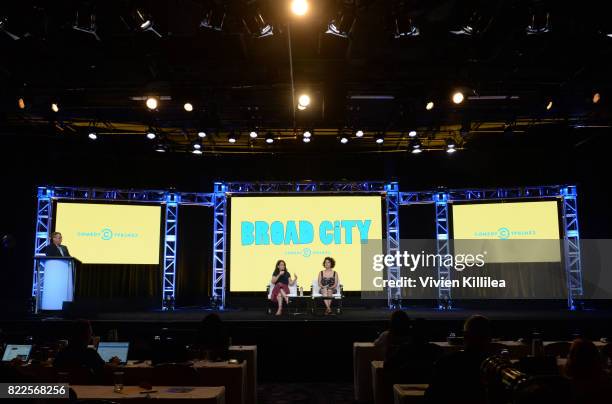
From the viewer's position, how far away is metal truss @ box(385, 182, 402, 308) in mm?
13039

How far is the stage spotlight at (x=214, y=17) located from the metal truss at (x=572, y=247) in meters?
9.68

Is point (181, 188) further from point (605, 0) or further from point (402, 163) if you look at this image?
point (605, 0)

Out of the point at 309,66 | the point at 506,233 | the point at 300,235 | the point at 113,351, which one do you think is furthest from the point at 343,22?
the point at 506,233

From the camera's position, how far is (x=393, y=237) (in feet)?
44.0

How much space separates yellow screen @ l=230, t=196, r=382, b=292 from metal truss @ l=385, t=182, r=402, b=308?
1.25ft

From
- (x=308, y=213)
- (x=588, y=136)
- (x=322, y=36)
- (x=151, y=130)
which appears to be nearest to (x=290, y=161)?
(x=308, y=213)

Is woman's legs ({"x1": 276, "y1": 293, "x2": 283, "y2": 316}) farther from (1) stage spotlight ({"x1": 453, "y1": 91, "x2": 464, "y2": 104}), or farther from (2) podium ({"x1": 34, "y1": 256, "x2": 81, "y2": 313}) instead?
(1) stage spotlight ({"x1": 453, "y1": 91, "x2": 464, "y2": 104})

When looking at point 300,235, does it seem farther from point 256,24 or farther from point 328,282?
point 256,24

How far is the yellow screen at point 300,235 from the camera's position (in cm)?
1345

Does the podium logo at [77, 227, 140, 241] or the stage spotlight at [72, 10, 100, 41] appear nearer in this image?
the stage spotlight at [72, 10, 100, 41]

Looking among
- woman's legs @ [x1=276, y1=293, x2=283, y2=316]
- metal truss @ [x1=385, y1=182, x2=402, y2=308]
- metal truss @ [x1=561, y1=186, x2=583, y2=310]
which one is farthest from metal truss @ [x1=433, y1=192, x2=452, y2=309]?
woman's legs @ [x1=276, y1=293, x2=283, y2=316]

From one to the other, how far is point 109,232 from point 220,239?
279 cm

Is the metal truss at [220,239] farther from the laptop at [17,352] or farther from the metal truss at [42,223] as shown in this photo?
the laptop at [17,352]

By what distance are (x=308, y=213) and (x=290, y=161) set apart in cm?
178
